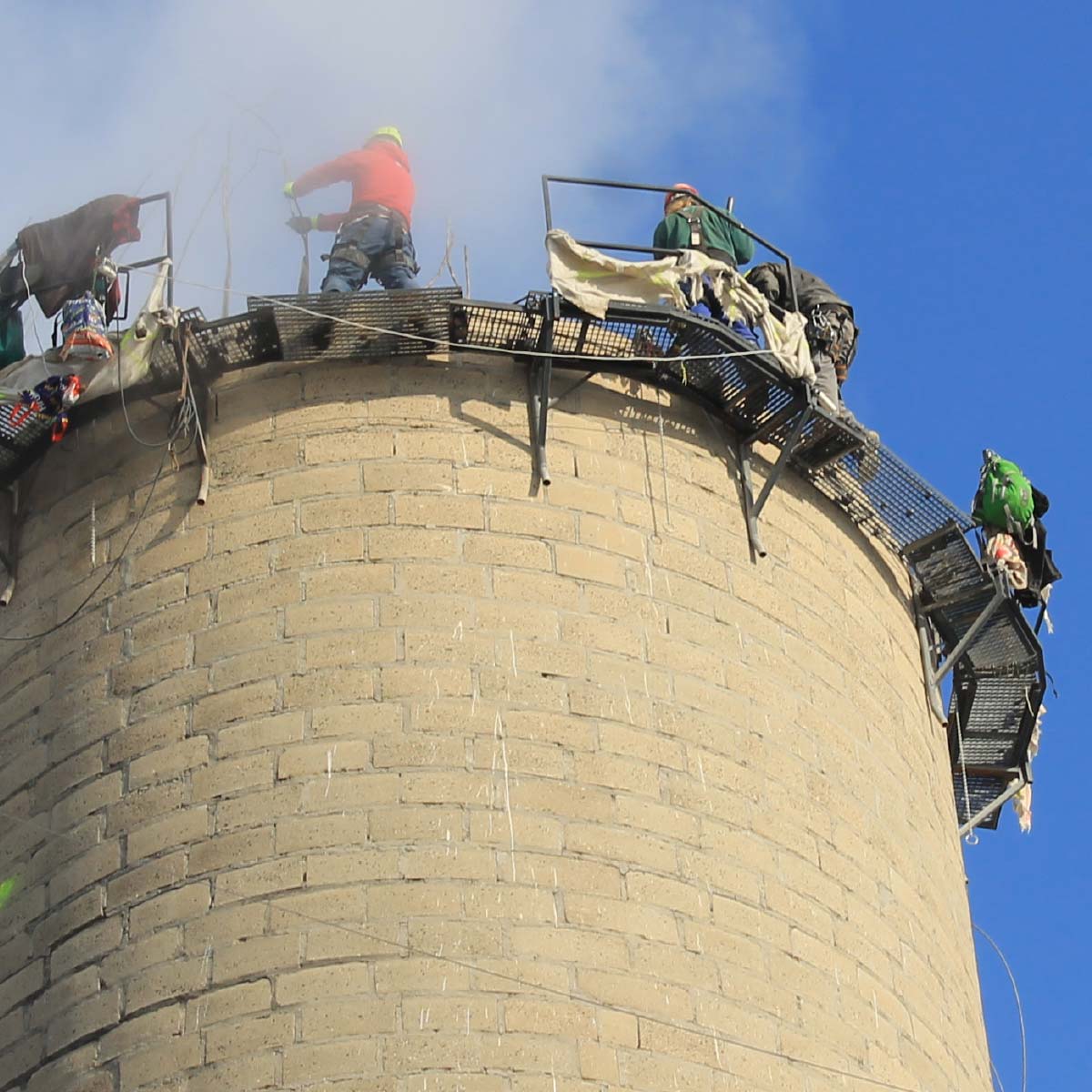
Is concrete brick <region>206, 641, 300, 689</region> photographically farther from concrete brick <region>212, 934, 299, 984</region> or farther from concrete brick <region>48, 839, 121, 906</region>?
concrete brick <region>212, 934, 299, 984</region>

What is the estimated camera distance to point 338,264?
59.3ft

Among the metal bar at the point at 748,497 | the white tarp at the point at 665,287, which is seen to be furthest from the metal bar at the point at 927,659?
the white tarp at the point at 665,287

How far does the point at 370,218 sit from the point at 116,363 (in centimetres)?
255

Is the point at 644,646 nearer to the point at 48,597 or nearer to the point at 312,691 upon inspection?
the point at 312,691

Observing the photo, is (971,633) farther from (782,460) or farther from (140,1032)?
(140,1032)

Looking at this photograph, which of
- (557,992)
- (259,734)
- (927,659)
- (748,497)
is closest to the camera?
(557,992)

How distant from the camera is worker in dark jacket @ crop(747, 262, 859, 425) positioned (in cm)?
1820

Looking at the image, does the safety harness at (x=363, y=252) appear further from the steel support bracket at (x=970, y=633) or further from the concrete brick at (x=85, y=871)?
the concrete brick at (x=85, y=871)

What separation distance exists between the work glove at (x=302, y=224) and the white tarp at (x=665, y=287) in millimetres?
2672

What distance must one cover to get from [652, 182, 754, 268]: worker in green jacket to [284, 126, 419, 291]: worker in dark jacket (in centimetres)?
185

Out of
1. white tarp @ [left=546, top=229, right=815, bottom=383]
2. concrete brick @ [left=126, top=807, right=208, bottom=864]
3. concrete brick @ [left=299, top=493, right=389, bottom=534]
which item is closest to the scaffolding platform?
white tarp @ [left=546, top=229, right=815, bottom=383]

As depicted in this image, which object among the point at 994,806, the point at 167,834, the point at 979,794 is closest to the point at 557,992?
the point at 167,834

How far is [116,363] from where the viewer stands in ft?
54.6

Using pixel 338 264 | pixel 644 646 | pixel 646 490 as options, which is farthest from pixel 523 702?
pixel 338 264
